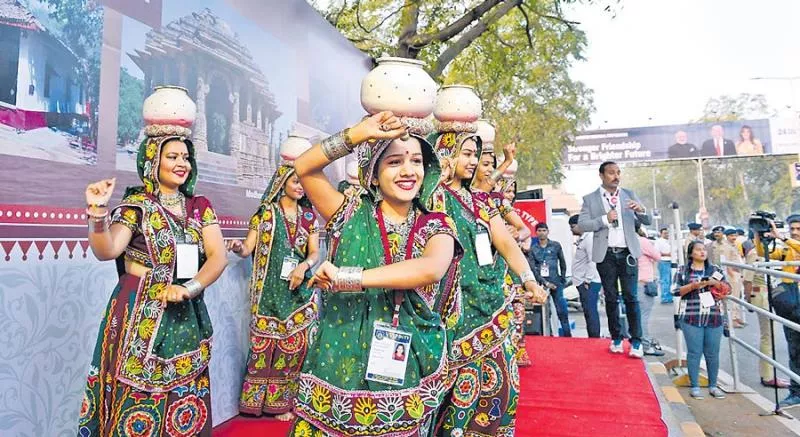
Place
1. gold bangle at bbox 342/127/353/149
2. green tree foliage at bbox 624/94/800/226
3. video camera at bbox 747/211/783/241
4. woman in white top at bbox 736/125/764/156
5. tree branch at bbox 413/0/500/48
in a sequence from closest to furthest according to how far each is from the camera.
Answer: gold bangle at bbox 342/127/353/149 → video camera at bbox 747/211/783/241 → tree branch at bbox 413/0/500/48 → woman in white top at bbox 736/125/764/156 → green tree foliage at bbox 624/94/800/226

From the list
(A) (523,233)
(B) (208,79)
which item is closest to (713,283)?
(A) (523,233)

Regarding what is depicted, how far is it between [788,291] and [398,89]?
4.72 meters

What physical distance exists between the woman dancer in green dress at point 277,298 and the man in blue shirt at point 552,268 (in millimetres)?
3810

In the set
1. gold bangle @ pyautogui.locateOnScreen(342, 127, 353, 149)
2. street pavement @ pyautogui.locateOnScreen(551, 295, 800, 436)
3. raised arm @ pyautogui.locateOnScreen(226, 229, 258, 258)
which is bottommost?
street pavement @ pyautogui.locateOnScreen(551, 295, 800, 436)

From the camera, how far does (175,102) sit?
2377 millimetres

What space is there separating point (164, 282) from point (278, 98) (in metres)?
2.50

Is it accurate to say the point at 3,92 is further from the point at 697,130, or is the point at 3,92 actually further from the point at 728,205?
the point at 728,205

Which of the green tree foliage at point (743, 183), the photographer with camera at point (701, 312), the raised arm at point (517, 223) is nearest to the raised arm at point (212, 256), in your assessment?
the raised arm at point (517, 223)

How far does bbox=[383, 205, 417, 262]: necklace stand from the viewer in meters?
1.70

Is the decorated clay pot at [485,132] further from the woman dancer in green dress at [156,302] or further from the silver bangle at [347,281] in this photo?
the silver bangle at [347,281]

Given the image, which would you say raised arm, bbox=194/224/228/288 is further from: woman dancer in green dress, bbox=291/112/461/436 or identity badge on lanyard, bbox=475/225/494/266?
identity badge on lanyard, bbox=475/225/494/266

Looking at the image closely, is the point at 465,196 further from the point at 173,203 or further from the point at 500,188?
the point at 500,188

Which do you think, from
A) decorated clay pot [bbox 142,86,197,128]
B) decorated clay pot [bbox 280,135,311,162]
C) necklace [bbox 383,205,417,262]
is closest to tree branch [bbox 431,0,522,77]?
decorated clay pot [bbox 280,135,311,162]

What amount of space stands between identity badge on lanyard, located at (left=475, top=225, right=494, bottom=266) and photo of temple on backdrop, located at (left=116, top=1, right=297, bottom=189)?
1903mm
